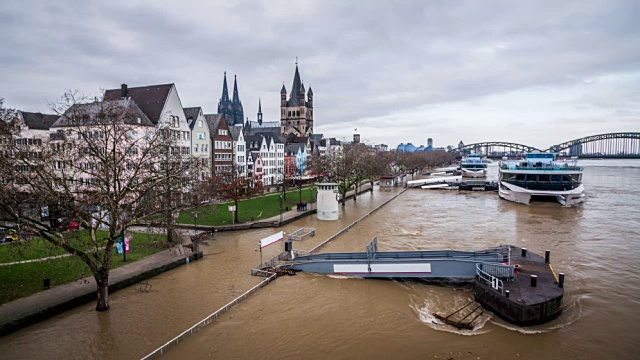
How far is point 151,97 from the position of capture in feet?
153

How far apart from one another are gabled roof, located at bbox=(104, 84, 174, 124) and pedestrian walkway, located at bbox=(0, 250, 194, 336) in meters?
27.9

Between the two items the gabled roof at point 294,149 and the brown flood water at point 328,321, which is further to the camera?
the gabled roof at point 294,149

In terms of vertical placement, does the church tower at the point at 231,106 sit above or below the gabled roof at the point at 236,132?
→ above

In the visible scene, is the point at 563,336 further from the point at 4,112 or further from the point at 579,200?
the point at 579,200

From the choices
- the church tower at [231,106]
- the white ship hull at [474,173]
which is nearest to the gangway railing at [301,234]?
the white ship hull at [474,173]

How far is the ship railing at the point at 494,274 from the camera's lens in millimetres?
15812

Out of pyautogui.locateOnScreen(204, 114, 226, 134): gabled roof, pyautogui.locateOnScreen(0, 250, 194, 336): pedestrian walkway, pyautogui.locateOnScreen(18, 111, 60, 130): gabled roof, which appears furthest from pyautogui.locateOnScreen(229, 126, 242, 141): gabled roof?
pyautogui.locateOnScreen(0, 250, 194, 336): pedestrian walkway

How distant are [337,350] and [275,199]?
3828 centimetres

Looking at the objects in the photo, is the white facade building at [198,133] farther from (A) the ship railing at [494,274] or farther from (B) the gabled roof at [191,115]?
(A) the ship railing at [494,274]

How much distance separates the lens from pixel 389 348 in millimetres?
13062

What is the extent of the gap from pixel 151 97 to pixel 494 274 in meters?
43.3

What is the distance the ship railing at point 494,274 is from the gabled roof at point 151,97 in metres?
38.9

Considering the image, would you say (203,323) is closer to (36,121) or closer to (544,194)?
(36,121)

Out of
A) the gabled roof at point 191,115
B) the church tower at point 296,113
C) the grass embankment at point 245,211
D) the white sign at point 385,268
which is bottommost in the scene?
the white sign at point 385,268
